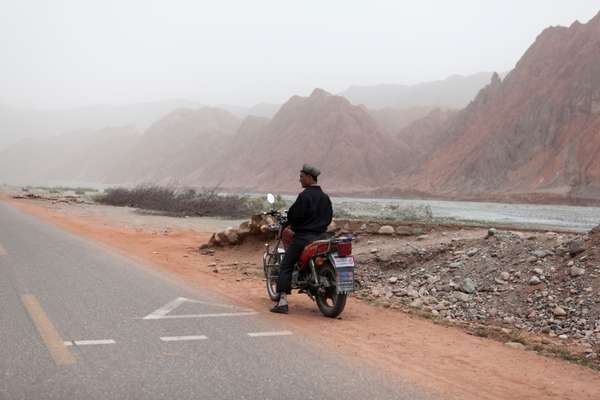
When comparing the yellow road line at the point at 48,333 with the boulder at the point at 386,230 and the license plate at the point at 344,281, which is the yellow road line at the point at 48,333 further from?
the boulder at the point at 386,230

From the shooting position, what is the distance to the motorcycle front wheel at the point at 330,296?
24.1 feet

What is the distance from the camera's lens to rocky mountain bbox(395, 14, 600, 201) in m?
71.0

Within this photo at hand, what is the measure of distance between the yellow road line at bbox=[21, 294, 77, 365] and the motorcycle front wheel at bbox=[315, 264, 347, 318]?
312cm

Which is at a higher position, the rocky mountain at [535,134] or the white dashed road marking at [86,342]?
the rocky mountain at [535,134]

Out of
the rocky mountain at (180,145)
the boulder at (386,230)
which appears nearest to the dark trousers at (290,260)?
the boulder at (386,230)

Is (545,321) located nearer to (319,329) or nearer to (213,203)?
(319,329)

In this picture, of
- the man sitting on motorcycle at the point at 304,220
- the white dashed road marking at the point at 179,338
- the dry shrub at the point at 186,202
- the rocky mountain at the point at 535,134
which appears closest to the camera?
the white dashed road marking at the point at 179,338

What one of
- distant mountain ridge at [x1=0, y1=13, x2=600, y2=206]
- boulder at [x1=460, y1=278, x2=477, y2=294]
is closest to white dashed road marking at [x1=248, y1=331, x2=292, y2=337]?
boulder at [x1=460, y1=278, x2=477, y2=294]

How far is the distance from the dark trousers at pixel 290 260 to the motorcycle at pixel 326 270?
2.6 inches

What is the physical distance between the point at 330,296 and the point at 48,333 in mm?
3293

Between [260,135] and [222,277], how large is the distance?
10865cm

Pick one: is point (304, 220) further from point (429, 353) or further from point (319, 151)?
point (319, 151)

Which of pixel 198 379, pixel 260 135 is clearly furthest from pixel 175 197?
pixel 260 135

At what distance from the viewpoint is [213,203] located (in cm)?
3152
